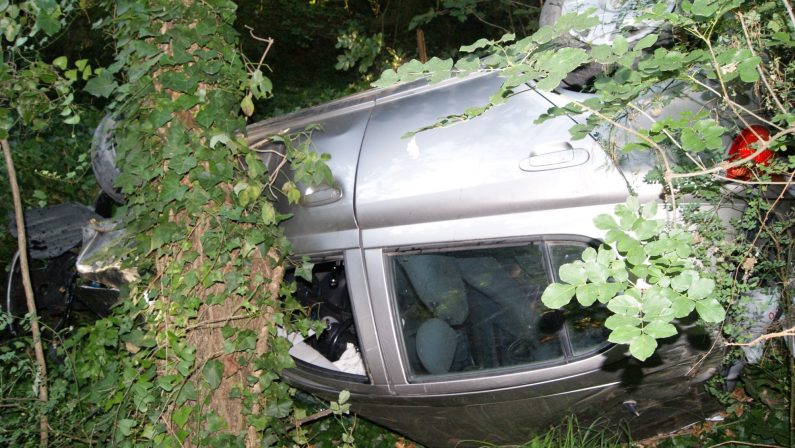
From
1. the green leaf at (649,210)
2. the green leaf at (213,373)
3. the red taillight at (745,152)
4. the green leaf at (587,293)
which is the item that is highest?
the green leaf at (649,210)

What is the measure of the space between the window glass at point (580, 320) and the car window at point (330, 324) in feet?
5.32

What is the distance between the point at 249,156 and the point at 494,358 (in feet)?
5.04

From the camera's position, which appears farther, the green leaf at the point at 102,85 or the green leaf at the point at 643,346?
the green leaf at the point at 102,85

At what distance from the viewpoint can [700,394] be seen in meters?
3.58

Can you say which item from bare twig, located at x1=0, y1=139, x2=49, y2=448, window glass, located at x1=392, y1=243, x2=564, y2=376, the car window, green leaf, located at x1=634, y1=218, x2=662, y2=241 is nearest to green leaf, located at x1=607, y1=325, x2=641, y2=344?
green leaf, located at x1=634, y1=218, x2=662, y2=241

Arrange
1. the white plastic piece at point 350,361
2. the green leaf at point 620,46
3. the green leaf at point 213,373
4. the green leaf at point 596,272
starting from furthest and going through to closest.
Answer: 1. the white plastic piece at point 350,361
2. the green leaf at point 213,373
3. the green leaf at point 620,46
4. the green leaf at point 596,272

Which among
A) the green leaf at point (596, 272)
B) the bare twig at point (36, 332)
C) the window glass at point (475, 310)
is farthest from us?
the bare twig at point (36, 332)

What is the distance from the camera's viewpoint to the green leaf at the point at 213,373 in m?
3.46

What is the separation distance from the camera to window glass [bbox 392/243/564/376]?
330 centimetres

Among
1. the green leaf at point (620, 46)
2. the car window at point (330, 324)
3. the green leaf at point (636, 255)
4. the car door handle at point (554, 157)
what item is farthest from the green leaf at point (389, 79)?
the car window at point (330, 324)

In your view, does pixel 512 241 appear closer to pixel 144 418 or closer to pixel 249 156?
pixel 249 156

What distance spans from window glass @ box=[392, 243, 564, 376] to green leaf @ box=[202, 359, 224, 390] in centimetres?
89

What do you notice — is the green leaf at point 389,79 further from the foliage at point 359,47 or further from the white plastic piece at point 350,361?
the foliage at point 359,47

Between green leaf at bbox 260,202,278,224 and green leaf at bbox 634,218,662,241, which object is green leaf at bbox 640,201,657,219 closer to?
green leaf at bbox 634,218,662,241
